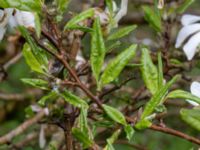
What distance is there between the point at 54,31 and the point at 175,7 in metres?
0.51

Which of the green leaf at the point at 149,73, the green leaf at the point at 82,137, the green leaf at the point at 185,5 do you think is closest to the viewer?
the green leaf at the point at 82,137

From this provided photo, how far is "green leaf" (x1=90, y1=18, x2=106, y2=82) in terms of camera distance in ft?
3.37

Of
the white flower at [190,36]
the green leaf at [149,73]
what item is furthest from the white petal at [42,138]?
the green leaf at [149,73]

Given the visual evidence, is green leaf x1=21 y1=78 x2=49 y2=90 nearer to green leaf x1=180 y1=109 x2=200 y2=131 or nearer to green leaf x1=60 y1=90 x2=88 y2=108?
green leaf x1=60 y1=90 x2=88 y2=108

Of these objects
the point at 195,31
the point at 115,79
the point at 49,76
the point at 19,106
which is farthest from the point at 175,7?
the point at 19,106

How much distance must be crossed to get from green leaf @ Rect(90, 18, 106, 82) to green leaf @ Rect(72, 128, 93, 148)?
0.11 metres

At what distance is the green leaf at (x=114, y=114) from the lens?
987 mm

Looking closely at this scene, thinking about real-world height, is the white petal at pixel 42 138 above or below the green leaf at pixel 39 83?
below

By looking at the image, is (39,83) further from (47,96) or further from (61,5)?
(61,5)

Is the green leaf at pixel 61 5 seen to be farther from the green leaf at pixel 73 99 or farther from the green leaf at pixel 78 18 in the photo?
the green leaf at pixel 73 99

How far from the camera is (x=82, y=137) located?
0.97 m

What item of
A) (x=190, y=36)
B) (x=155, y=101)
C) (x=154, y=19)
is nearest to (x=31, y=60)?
(x=155, y=101)

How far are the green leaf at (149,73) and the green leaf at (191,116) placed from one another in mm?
95

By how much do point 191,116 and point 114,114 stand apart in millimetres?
128
